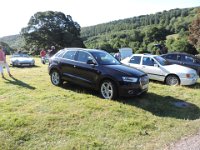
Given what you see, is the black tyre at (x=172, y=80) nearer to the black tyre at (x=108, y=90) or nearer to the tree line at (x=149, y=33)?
the black tyre at (x=108, y=90)

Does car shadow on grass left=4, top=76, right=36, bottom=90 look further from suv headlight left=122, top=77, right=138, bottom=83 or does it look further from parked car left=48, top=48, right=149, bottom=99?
suv headlight left=122, top=77, right=138, bottom=83

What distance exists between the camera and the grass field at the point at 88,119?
6250 mm

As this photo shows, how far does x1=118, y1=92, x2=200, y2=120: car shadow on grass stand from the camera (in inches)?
341

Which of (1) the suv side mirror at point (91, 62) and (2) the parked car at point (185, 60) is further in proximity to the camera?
(2) the parked car at point (185, 60)

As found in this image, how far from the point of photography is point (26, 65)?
22.2m

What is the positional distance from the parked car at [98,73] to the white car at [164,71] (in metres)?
3.44

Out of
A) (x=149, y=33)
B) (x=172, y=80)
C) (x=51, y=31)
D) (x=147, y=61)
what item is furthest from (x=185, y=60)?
(x=149, y=33)

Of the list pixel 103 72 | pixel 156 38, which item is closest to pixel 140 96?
pixel 103 72

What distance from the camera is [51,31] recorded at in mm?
62500

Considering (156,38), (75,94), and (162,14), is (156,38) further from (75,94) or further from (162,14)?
(75,94)

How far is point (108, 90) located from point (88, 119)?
229 cm

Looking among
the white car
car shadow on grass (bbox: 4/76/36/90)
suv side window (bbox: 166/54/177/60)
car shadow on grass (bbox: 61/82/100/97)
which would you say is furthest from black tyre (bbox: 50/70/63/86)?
suv side window (bbox: 166/54/177/60)

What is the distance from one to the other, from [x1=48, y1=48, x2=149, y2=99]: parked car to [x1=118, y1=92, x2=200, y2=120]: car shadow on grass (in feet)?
1.09

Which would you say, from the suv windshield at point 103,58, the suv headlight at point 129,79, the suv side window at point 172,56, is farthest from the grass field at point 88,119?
the suv side window at point 172,56
